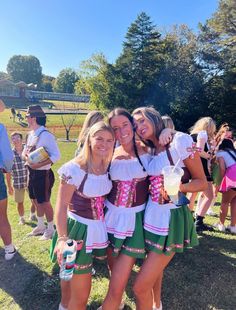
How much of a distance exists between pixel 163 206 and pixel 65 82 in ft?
349

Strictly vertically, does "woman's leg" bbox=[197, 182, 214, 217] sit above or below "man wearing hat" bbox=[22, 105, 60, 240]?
below

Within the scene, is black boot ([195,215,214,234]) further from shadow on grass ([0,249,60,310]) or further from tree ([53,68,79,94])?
tree ([53,68,79,94])

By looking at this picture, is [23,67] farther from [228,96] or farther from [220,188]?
[220,188]

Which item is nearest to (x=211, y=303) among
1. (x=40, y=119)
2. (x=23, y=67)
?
(x=40, y=119)

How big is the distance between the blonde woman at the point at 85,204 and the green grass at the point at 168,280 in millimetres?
901

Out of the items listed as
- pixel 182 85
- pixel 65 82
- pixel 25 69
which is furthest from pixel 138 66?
pixel 25 69

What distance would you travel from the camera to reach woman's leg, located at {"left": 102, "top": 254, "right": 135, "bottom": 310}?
2545mm

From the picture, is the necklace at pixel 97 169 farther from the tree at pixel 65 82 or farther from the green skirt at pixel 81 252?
the tree at pixel 65 82

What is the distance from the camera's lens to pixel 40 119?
5078 mm

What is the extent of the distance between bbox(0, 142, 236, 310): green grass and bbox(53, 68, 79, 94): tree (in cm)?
10241

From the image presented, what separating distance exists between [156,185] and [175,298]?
1486mm

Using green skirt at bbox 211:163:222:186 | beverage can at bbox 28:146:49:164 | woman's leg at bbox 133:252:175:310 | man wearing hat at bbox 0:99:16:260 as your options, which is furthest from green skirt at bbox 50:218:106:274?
green skirt at bbox 211:163:222:186

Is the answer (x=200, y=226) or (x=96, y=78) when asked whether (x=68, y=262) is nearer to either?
(x=200, y=226)

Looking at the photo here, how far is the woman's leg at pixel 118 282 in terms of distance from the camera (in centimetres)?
254
